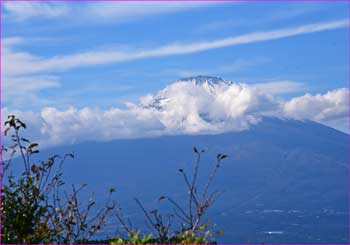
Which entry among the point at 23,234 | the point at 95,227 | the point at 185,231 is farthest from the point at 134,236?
the point at 23,234

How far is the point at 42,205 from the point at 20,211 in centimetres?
34

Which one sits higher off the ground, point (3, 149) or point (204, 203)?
point (3, 149)

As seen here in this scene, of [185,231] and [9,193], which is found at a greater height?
[9,193]

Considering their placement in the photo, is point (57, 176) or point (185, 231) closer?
point (185, 231)

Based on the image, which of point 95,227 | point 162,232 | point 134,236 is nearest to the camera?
point 134,236

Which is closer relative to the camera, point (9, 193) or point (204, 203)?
point (204, 203)

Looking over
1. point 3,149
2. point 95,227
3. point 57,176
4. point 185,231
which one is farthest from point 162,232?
point 3,149

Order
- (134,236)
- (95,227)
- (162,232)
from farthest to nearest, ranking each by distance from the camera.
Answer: (95,227)
(162,232)
(134,236)

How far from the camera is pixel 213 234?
6574mm

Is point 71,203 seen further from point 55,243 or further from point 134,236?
point 134,236

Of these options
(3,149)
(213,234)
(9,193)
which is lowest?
(213,234)

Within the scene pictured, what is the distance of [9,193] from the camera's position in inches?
294

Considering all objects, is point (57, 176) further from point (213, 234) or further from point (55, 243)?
point (213, 234)

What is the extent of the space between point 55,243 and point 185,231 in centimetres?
141
